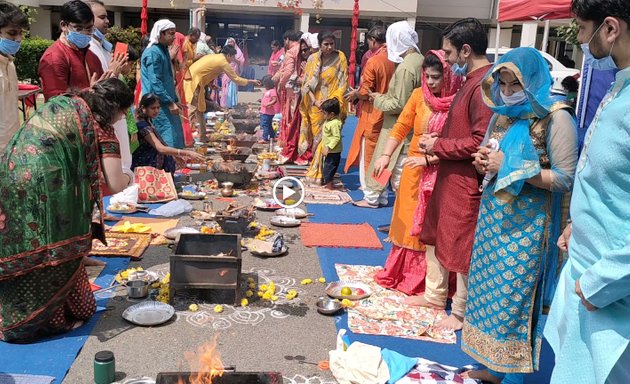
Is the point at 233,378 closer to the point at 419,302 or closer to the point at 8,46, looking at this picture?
the point at 419,302

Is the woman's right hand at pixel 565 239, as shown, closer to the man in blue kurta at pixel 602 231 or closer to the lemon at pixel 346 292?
the man in blue kurta at pixel 602 231

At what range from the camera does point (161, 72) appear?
25.1ft

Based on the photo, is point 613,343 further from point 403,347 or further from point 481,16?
point 481,16

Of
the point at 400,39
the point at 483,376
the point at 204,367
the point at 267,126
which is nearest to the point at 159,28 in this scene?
the point at 400,39

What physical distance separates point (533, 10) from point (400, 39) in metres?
3.71

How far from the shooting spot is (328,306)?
13.5ft

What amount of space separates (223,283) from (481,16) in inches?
918

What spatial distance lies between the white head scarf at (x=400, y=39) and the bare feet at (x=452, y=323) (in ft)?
10.7

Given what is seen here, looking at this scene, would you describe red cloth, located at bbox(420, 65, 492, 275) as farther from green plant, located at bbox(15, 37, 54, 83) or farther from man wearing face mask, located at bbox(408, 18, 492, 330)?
green plant, located at bbox(15, 37, 54, 83)

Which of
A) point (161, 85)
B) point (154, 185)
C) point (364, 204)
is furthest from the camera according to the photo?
point (161, 85)

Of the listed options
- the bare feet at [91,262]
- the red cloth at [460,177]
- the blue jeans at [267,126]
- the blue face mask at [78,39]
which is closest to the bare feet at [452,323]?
the red cloth at [460,177]

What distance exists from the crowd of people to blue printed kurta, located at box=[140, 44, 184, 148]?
7.32 feet

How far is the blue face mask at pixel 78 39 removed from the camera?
5.01m
